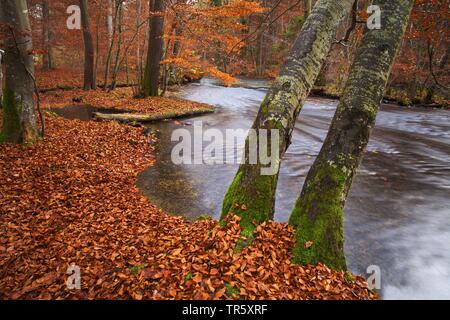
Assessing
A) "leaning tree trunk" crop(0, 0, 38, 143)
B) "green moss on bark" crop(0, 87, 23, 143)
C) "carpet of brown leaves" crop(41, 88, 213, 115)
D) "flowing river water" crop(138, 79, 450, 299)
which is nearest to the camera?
"flowing river water" crop(138, 79, 450, 299)

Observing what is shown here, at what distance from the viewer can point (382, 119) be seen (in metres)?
16.8

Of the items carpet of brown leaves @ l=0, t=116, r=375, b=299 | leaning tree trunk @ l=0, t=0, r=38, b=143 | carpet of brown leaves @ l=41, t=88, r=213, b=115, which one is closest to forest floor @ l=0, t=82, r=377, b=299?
carpet of brown leaves @ l=0, t=116, r=375, b=299

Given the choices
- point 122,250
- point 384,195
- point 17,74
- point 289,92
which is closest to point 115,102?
point 17,74

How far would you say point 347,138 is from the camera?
13.0ft

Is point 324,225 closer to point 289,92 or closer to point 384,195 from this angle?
point 289,92

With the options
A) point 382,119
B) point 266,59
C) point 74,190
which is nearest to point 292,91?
point 74,190

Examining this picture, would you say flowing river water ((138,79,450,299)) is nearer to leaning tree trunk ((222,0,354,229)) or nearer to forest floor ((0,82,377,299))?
forest floor ((0,82,377,299))

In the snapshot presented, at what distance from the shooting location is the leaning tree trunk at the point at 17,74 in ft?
26.1

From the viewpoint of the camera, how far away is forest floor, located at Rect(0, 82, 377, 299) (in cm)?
357

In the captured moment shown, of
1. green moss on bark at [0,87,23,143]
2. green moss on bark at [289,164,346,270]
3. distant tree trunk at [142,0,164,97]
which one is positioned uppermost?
distant tree trunk at [142,0,164,97]

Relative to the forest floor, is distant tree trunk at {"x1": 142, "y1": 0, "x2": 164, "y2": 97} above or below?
above

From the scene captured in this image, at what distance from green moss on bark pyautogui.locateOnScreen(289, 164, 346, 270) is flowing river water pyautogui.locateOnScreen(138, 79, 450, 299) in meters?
1.49

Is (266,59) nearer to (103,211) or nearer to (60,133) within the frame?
(60,133)

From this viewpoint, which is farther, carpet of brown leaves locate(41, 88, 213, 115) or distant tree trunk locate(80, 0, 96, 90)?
distant tree trunk locate(80, 0, 96, 90)
